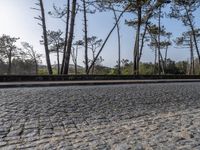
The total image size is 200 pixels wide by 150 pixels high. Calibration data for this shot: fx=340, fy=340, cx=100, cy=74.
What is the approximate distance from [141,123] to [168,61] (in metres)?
48.7

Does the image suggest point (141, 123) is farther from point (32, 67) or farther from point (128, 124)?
point (32, 67)

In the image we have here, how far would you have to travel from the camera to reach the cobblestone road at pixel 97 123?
534cm

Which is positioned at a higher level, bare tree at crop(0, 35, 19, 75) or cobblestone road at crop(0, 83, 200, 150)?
bare tree at crop(0, 35, 19, 75)

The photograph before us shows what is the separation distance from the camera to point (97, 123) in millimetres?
6879

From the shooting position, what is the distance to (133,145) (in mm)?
5246

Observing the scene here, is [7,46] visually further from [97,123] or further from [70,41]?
[97,123]

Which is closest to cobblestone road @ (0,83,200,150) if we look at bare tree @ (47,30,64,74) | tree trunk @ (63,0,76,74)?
tree trunk @ (63,0,76,74)

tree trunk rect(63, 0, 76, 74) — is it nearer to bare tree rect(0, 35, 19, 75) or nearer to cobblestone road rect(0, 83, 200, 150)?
cobblestone road rect(0, 83, 200, 150)

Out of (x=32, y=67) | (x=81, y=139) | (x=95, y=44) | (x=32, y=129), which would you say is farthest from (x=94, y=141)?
(x=32, y=67)

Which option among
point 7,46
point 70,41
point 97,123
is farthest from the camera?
point 7,46

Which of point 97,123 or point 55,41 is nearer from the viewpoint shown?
point 97,123

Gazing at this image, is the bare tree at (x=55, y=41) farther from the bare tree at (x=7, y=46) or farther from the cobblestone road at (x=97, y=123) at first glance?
the cobblestone road at (x=97, y=123)

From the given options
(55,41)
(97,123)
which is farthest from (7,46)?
(97,123)

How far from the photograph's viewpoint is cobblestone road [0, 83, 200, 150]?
5336 millimetres
